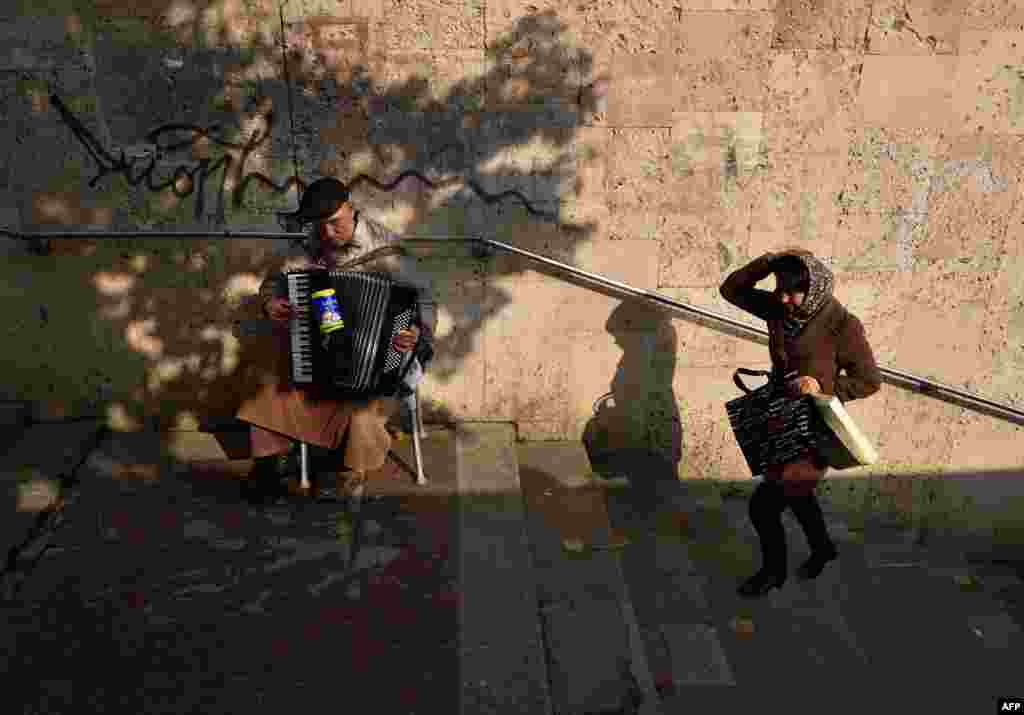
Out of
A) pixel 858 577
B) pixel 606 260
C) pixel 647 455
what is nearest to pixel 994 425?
pixel 858 577

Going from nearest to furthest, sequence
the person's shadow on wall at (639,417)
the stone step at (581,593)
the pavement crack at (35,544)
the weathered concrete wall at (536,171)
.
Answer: the stone step at (581,593) < the pavement crack at (35,544) < the weathered concrete wall at (536,171) < the person's shadow on wall at (639,417)

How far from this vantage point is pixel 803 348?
153 inches

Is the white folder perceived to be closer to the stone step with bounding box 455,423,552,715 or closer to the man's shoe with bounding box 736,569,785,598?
the man's shoe with bounding box 736,569,785,598

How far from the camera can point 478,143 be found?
4.66 m

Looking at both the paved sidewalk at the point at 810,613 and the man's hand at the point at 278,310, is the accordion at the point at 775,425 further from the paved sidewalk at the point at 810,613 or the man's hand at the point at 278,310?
the man's hand at the point at 278,310

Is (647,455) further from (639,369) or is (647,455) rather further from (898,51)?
(898,51)

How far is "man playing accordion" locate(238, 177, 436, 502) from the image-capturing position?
411 centimetres

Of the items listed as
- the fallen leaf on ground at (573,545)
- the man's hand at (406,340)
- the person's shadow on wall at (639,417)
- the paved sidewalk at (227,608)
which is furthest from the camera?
the person's shadow on wall at (639,417)

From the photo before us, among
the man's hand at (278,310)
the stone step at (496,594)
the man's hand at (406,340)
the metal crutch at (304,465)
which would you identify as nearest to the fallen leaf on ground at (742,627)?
the stone step at (496,594)

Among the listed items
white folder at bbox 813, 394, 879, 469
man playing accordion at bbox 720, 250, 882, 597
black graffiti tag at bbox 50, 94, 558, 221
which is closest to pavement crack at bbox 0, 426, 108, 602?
black graffiti tag at bbox 50, 94, 558, 221

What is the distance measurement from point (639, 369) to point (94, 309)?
138 inches

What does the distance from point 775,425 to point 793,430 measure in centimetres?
10

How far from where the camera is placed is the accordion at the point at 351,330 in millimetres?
3812

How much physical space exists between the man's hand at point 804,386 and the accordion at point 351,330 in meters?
1.94
